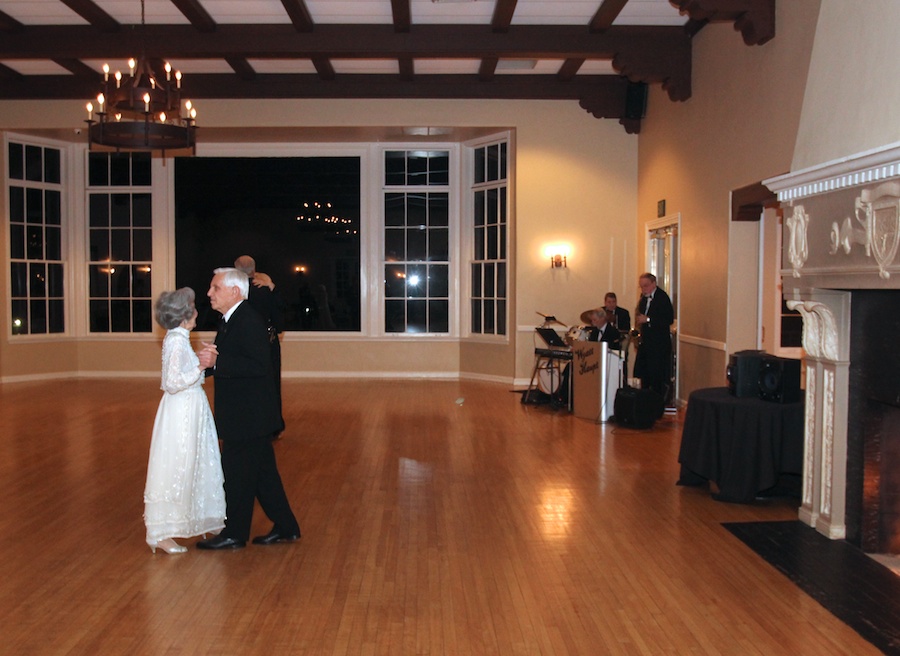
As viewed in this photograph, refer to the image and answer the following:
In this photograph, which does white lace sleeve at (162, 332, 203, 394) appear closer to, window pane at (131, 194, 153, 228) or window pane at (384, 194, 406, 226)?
window pane at (384, 194, 406, 226)

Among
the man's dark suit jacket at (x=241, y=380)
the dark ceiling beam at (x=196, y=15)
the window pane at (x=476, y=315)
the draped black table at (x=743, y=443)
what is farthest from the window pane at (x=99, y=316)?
the draped black table at (x=743, y=443)

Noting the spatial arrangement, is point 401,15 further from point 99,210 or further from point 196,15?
point 99,210

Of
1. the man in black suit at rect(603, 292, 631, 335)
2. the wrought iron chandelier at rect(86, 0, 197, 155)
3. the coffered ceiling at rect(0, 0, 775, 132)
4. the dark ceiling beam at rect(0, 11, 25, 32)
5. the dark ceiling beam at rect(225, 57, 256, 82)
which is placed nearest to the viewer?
the wrought iron chandelier at rect(86, 0, 197, 155)

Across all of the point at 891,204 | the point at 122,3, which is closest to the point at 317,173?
the point at 122,3

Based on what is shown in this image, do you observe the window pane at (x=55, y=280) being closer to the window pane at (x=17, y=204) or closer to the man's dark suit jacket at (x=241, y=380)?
the window pane at (x=17, y=204)

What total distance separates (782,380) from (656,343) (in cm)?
392

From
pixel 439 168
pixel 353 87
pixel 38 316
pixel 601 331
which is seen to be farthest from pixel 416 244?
pixel 38 316

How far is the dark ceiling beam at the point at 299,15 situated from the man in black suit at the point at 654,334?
461 cm

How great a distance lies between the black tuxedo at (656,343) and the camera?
962cm

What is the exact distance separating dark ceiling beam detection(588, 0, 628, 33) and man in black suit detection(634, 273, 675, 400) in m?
2.80

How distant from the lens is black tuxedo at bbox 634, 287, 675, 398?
31.6 ft

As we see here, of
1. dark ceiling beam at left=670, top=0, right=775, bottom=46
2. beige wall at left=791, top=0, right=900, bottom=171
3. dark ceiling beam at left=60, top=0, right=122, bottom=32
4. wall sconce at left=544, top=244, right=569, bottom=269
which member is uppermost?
dark ceiling beam at left=60, top=0, right=122, bottom=32

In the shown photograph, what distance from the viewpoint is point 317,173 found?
13672 mm

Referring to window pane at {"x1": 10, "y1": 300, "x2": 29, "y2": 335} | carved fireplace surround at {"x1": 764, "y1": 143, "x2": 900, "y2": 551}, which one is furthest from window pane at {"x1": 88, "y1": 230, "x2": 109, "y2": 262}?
carved fireplace surround at {"x1": 764, "y1": 143, "x2": 900, "y2": 551}
